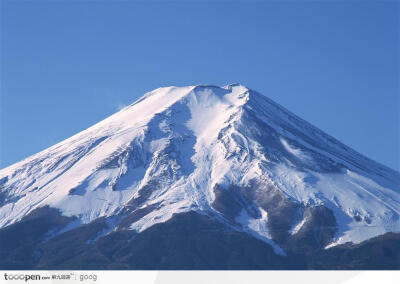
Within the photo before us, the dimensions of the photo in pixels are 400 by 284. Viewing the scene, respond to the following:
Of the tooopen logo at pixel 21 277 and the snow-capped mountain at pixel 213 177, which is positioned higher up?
the snow-capped mountain at pixel 213 177

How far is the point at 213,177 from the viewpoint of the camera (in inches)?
5719

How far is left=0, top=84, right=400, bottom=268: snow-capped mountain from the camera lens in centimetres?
13088

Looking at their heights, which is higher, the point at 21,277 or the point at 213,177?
the point at 213,177

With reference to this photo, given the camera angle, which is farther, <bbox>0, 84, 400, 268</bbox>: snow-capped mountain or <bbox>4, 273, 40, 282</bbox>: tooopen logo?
<bbox>0, 84, 400, 268</bbox>: snow-capped mountain

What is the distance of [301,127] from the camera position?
183 m

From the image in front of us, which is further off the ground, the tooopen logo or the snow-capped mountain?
the snow-capped mountain

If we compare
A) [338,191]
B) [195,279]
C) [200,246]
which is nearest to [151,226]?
[200,246]

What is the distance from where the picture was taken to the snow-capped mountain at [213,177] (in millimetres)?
130875

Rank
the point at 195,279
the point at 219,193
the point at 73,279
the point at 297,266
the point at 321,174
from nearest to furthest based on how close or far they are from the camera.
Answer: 1. the point at 73,279
2. the point at 195,279
3. the point at 297,266
4. the point at 219,193
5. the point at 321,174

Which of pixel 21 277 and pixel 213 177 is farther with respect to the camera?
pixel 213 177

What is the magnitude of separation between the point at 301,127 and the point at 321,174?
35.6m

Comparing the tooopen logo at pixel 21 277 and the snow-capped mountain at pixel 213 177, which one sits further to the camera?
the snow-capped mountain at pixel 213 177

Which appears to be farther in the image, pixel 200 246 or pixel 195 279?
pixel 200 246

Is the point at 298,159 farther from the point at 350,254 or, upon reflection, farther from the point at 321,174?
the point at 350,254
